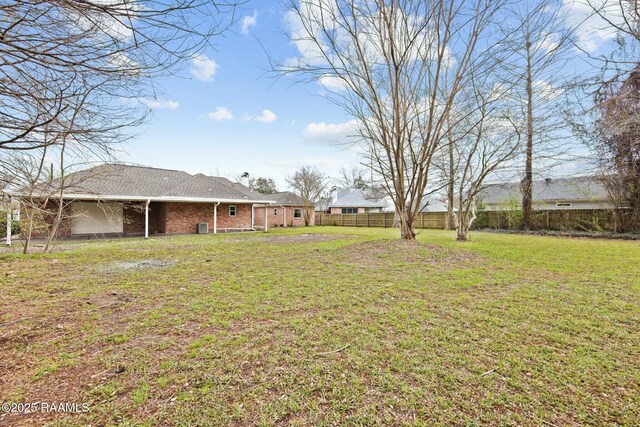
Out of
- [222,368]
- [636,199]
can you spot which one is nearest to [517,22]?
[222,368]

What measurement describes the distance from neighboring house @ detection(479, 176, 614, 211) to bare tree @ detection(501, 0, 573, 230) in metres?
5.08

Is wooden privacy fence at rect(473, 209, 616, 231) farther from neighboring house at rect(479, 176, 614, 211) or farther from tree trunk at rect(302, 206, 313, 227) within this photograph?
tree trunk at rect(302, 206, 313, 227)

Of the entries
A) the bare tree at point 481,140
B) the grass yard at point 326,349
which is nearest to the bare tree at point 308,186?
the bare tree at point 481,140

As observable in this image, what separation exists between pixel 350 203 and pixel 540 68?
87.2 ft

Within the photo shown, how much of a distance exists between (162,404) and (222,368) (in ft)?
1.57

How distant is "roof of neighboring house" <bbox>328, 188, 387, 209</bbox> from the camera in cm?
3372

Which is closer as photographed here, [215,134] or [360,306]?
[360,306]

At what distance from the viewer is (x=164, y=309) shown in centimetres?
367

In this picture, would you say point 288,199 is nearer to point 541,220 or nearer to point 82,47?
point 541,220

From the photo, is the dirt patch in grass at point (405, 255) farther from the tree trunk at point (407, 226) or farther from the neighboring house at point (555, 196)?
the neighboring house at point (555, 196)

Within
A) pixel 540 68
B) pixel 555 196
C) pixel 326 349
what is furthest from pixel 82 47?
pixel 555 196

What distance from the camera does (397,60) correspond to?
789cm

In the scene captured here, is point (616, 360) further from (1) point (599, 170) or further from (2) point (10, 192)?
(1) point (599, 170)

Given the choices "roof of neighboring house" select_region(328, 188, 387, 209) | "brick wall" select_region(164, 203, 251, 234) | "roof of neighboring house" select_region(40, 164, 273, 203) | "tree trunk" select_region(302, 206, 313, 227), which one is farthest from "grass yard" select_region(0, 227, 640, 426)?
"roof of neighboring house" select_region(328, 188, 387, 209)
